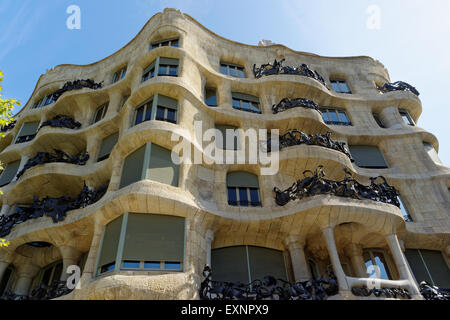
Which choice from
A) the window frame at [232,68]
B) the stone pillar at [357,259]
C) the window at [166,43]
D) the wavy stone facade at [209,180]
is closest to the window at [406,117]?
the wavy stone facade at [209,180]

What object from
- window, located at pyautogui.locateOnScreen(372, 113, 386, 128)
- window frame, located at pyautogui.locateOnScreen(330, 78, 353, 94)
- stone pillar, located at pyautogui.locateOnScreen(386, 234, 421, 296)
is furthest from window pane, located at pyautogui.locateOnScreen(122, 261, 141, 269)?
window frame, located at pyautogui.locateOnScreen(330, 78, 353, 94)

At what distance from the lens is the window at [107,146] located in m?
15.6

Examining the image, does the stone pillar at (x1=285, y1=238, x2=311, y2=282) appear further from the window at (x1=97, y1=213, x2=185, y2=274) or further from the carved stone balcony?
the carved stone balcony

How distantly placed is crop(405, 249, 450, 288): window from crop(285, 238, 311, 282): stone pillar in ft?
16.6

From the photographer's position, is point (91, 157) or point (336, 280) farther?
point (91, 157)

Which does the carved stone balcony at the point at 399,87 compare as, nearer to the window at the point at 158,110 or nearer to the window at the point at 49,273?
the window at the point at 158,110

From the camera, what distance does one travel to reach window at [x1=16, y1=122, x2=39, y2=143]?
18938 mm

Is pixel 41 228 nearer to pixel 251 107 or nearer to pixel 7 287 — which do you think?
pixel 7 287

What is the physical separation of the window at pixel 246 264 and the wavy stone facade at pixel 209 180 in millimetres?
141

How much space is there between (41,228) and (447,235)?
56.1 feet

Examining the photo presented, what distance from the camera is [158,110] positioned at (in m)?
14.1

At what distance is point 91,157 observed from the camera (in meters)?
15.7

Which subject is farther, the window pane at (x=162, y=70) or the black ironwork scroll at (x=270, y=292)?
the window pane at (x=162, y=70)
